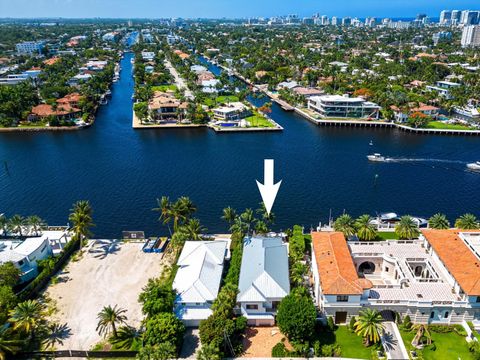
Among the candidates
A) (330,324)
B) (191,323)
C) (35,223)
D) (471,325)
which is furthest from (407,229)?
(35,223)

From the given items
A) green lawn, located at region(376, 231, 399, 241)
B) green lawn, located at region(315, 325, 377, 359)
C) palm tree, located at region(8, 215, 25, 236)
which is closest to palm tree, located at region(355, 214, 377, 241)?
green lawn, located at region(376, 231, 399, 241)

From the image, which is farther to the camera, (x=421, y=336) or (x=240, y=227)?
(x=240, y=227)

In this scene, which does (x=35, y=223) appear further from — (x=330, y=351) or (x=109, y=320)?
(x=330, y=351)

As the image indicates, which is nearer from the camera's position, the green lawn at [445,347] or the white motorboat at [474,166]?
the green lawn at [445,347]

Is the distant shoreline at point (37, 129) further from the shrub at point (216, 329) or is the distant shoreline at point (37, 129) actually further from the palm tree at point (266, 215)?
the shrub at point (216, 329)

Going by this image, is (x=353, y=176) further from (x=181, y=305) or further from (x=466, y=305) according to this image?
(x=181, y=305)

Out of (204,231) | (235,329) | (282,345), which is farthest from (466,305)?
(204,231)

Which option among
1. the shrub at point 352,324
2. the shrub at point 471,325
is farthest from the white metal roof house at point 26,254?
the shrub at point 471,325
